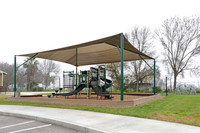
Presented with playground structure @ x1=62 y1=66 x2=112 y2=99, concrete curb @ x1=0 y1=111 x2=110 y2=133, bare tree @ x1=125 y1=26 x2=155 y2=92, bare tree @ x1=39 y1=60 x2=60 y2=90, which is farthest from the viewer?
bare tree @ x1=39 y1=60 x2=60 y2=90

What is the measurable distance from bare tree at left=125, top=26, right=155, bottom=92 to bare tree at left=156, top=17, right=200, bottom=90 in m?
2.12

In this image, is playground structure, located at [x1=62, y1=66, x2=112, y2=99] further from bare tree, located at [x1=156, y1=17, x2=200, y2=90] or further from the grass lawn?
bare tree, located at [x1=156, y1=17, x2=200, y2=90]

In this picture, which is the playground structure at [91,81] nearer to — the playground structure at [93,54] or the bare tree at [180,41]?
the playground structure at [93,54]

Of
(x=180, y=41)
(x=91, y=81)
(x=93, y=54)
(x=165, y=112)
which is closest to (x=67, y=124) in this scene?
(x=165, y=112)

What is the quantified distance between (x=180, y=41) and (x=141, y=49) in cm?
609

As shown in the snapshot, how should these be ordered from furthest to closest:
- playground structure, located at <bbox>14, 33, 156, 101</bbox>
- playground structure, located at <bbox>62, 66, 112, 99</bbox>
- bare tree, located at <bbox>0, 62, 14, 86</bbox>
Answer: bare tree, located at <bbox>0, 62, 14, 86</bbox>
playground structure, located at <bbox>14, 33, 156, 101</bbox>
playground structure, located at <bbox>62, 66, 112, 99</bbox>

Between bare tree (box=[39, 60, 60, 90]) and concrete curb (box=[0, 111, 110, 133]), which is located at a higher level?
bare tree (box=[39, 60, 60, 90])

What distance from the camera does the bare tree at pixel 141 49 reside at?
89.7ft

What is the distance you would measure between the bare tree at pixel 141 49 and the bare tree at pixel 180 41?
6.95ft

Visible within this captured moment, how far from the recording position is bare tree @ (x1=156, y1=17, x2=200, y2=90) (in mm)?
25344

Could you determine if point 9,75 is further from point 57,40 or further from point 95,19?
point 57,40

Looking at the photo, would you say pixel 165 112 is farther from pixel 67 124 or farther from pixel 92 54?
pixel 92 54

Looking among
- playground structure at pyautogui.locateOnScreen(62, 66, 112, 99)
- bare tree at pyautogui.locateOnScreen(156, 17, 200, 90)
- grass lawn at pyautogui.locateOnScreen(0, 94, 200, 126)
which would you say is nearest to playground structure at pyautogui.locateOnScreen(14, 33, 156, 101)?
playground structure at pyautogui.locateOnScreen(62, 66, 112, 99)

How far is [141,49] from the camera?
27938 millimetres
